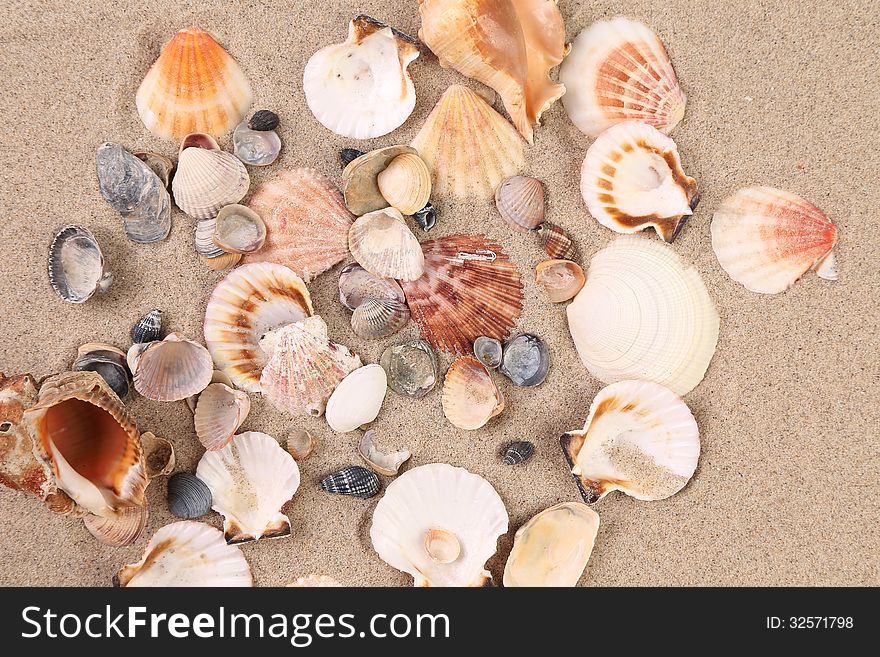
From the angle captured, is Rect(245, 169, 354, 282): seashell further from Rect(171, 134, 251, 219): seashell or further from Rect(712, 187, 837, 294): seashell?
Rect(712, 187, 837, 294): seashell

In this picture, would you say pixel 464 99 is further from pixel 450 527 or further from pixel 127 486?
pixel 127 486

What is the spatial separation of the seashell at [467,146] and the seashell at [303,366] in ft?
1.96

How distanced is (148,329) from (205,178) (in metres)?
0.50

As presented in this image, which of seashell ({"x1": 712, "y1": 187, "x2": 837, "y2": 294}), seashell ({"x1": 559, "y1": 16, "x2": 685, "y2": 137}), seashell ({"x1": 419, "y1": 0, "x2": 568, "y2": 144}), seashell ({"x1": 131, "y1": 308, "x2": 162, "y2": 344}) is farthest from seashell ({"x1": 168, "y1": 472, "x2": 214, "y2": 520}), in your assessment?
seashell ({"x1": 712, "y1": 187, "x2": 837, "y2": 294})

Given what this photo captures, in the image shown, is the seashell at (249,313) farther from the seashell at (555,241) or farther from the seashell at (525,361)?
the seashell at (555,241)

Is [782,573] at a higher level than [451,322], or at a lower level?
lower

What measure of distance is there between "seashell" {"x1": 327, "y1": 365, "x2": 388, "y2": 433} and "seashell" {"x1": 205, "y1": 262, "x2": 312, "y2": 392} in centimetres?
25

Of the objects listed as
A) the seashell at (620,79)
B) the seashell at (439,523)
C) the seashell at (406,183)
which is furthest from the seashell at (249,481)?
the seashell at (620,79)

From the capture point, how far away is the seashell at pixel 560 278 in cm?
208

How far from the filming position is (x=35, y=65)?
2.11 m

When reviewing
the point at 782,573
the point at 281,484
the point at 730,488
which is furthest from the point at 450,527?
the point at 782,573

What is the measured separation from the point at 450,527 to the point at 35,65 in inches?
76.6

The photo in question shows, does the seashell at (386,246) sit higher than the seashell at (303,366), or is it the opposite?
the seashell at (386,246)

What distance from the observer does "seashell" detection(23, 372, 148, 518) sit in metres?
1.87
